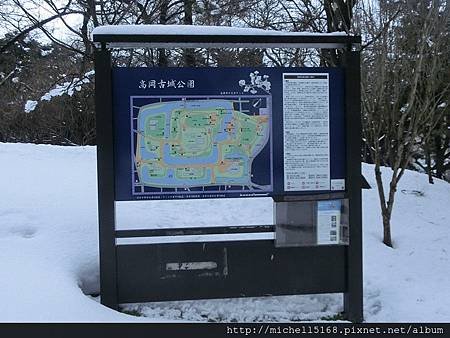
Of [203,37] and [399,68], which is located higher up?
[399,68]

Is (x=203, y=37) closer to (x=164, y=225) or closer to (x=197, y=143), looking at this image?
(x=197, y=143)

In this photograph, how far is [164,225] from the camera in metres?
5.52

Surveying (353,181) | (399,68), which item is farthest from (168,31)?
(399,68)

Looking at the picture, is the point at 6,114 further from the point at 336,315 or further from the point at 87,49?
the point at 336,315

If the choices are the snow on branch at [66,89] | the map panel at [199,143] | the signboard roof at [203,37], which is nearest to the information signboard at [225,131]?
the map panel at [199,143]

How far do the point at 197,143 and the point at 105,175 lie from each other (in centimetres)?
75

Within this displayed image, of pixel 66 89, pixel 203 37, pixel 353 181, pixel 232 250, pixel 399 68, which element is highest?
pixel 66 89

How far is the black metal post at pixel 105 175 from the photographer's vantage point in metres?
3.87

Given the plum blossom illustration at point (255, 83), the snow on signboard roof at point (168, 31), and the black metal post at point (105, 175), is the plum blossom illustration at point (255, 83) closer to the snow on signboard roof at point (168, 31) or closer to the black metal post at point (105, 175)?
the snow on signboard roof at point (168, 31)

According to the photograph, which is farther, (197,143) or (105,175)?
(197,143)

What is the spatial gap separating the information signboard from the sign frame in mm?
105

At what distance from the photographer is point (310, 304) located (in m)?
4.54

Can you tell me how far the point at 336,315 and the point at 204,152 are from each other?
5.94 ft

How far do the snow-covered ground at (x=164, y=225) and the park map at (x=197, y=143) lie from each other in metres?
1.05
